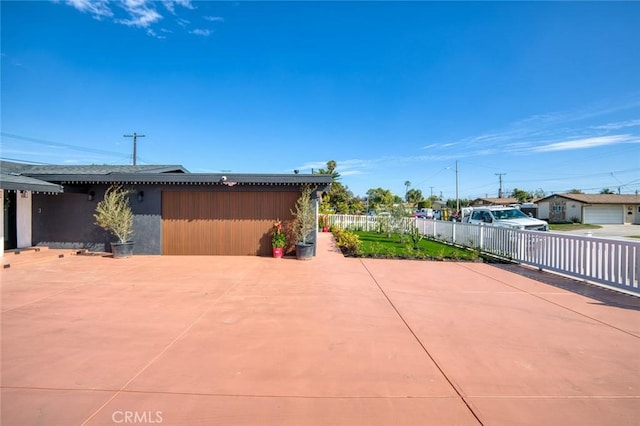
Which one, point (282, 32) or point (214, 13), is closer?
point (214, 13)

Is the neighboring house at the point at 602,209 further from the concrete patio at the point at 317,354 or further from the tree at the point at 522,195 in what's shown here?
the concrete patio at the point at 317,354

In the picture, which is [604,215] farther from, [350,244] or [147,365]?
[147,365]

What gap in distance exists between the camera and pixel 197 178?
1013 centimetres

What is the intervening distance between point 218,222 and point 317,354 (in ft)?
27.3

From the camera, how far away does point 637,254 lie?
577 centimetres

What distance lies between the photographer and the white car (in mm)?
12000

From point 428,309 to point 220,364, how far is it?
11.2 ft

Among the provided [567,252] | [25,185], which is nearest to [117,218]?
[25,185]

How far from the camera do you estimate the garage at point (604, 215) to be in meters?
35.9

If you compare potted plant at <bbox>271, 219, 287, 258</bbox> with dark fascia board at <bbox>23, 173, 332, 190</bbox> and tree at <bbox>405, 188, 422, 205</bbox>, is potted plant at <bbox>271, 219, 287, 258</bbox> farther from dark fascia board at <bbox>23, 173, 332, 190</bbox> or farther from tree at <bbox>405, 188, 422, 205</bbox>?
tree at <bbox>405, 188, 422, 205</bbox>

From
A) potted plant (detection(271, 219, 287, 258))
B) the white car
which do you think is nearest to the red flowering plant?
potted plant (detection(271, 219, 287, 258))

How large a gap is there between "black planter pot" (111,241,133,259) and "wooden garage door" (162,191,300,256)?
1074 mm

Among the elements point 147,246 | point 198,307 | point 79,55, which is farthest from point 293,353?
point 79,55

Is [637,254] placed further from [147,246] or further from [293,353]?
[147,246]
